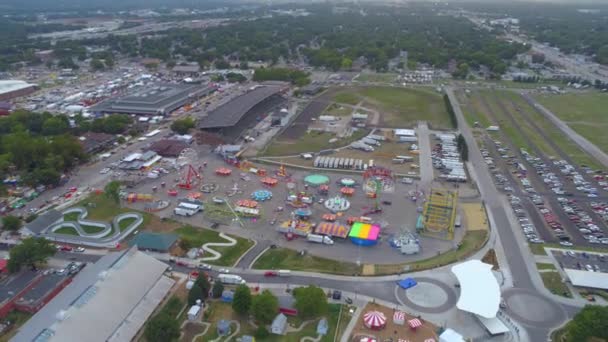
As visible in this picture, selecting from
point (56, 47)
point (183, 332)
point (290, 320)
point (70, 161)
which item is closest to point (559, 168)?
point (290, 320)

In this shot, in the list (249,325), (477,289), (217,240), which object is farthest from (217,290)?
(477,289)

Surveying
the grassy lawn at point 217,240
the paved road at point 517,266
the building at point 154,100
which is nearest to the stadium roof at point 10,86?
the building at point 154,100

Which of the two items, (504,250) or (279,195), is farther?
(279,195)

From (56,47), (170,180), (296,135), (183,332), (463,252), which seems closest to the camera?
(183,332)

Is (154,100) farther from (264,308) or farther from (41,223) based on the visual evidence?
(264,308)

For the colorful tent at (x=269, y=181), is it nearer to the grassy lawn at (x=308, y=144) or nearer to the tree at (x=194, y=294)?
the grassy lawn at (x=308, y=144)

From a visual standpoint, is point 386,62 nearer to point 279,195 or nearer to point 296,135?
point 296,135

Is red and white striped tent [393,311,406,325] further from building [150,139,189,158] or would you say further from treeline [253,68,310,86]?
treeline [253,68,310,86]
